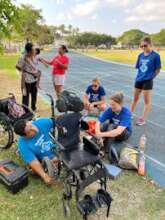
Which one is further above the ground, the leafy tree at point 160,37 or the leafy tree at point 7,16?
the leafy tree at point 7,16

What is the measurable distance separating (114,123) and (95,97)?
1.64 metres

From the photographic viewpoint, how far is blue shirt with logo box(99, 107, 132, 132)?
4.64 m

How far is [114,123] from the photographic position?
4.76 meters

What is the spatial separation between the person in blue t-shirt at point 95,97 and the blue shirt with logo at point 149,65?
2.76ft

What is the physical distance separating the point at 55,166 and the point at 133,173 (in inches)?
42.6

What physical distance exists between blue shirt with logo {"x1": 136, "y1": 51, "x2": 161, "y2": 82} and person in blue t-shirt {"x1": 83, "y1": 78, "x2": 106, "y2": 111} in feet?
2.76

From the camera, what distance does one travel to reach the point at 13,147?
5121mm

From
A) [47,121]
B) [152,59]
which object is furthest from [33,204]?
[152,59]

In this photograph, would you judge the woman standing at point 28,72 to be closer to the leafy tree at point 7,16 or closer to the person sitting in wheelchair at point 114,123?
the leafy tree at point 7,16

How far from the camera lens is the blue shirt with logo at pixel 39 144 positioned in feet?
13.2

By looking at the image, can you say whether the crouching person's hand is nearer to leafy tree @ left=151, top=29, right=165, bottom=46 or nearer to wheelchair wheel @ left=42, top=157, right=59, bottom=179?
wheelchair wheel @ left=42, top=157, right=59, bottom=179

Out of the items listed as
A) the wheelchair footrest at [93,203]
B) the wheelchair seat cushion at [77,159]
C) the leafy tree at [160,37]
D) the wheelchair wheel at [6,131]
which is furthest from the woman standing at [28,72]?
the leafy tree at [160,37]

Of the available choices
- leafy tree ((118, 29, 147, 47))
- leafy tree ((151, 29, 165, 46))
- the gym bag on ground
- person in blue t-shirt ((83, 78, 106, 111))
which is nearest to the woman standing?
person in blue t-shirt ((83, 78, 106, 111))

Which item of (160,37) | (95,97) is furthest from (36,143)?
(160,37)
